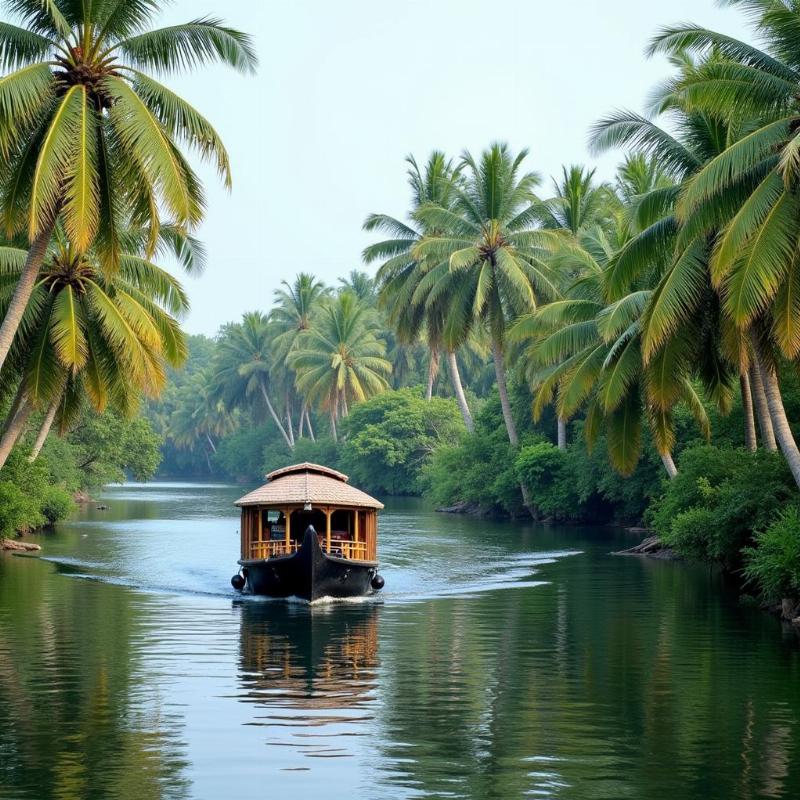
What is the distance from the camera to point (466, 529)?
44.8 meters

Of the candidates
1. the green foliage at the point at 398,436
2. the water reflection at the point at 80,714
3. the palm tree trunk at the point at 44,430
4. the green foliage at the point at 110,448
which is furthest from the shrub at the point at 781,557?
the green foliage at the point at 398,436

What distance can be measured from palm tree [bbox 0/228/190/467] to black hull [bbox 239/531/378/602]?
4.35 m

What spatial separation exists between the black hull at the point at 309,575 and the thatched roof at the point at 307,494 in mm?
1333

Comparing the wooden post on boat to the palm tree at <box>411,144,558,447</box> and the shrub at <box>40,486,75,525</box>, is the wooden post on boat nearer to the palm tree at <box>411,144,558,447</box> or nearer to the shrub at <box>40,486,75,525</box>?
the shrub at <box>40,486,75,525</box>

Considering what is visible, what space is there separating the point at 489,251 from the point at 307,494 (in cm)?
2454

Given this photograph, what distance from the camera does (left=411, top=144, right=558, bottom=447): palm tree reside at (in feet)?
151

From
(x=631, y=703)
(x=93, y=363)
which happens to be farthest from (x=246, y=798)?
(x=93, y=363)

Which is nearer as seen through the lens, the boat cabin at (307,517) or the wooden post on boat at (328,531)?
the wooden post on boat at (328,531)

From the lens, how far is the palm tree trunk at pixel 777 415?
2028 cm

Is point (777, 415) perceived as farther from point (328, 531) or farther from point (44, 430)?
point (44, 430)

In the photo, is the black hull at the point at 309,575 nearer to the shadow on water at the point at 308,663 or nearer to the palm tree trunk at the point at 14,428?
the shadow on water at the point at 308,663

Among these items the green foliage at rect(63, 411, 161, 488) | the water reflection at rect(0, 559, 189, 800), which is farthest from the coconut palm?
the green foliage at rect(63, 411, 161, 488)

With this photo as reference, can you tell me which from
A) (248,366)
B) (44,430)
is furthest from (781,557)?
(248,366)

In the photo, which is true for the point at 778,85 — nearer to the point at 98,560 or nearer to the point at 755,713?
the point at 755,713
